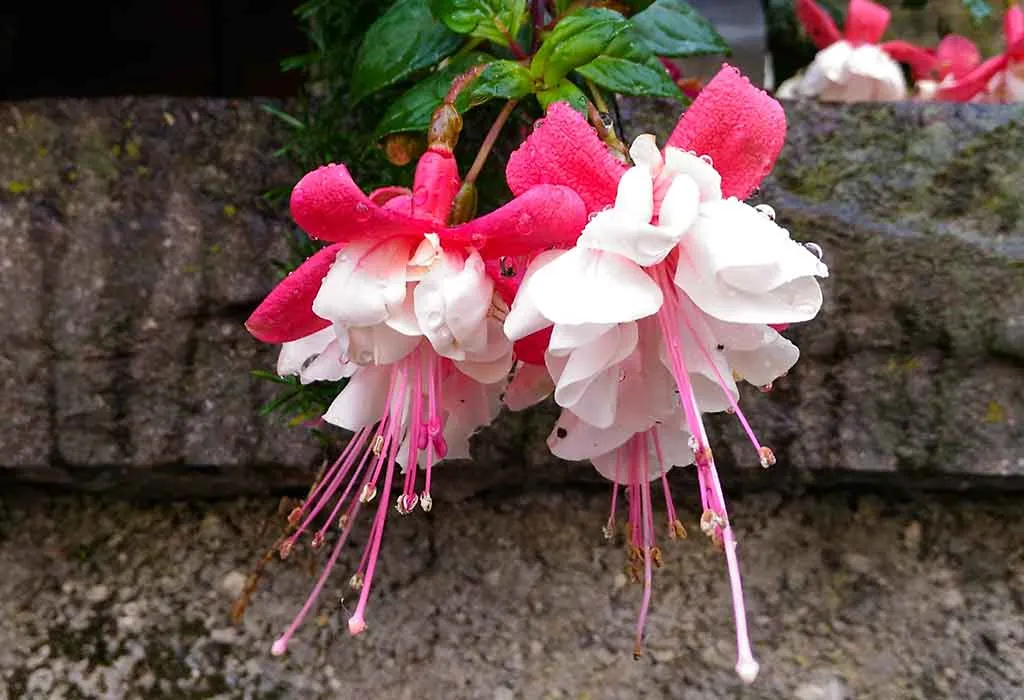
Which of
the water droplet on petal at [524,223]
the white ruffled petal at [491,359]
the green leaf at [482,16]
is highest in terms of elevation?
the green leaf at [482,16]

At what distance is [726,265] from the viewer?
35 cm

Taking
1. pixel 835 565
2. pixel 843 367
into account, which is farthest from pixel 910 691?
pixel 843 367

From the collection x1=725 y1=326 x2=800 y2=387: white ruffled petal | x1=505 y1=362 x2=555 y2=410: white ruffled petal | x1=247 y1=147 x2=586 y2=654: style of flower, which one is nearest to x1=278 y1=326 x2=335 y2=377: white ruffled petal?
x1=247 y1=147 x2=586 y2=654: style of flower

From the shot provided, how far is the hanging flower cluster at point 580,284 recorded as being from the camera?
35cm

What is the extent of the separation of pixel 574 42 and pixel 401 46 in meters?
0.15

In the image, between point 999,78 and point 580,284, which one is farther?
point 999,78

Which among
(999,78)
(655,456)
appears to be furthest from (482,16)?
(999,78)

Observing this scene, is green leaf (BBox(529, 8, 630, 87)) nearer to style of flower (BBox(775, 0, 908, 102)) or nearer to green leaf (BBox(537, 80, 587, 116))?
green leaf (BBox(537, 80, 587, 116))

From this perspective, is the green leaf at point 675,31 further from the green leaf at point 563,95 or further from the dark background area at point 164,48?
the dark background area at point 164,48

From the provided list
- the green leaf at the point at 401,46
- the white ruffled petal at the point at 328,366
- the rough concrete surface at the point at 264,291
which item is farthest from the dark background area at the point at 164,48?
the white ruffled petal at the point at 328,366

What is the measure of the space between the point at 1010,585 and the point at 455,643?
0.55 meters

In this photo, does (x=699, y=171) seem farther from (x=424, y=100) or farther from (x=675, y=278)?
(x=424, y=100)

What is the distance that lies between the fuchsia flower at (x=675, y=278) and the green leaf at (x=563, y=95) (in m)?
0.08

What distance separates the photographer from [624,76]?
50 centimetres
